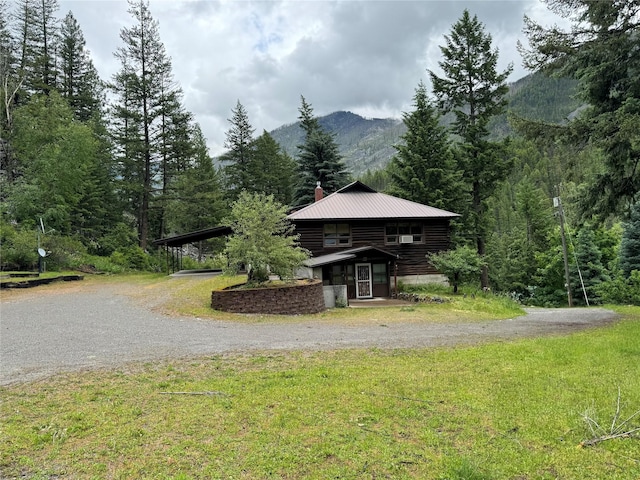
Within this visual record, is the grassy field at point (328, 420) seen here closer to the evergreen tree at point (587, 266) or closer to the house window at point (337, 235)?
the house window at point (337, 235)

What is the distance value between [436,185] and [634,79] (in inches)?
822

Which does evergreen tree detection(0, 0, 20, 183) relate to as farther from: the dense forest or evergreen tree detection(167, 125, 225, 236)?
evergreen tree detection(167, 125, 225, 236)

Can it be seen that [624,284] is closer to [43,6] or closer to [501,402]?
[501,402]

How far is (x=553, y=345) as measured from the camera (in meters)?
7.70

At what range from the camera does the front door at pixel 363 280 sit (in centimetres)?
2159

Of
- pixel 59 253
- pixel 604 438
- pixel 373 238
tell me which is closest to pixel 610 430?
pixel 604 438

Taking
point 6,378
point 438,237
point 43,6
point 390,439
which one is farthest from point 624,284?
point 43,6

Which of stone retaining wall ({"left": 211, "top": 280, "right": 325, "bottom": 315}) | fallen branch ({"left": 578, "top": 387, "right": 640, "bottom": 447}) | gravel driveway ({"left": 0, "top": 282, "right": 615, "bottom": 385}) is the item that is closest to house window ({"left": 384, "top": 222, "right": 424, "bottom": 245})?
stone retaining wall ({"left": 211, "top": 280, "right": 325, "bottom": 315})

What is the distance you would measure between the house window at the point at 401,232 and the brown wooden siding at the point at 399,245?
0.24 m

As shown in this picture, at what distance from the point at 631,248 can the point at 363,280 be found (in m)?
18.6

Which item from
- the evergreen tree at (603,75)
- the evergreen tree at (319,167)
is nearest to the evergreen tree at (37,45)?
the evergreen tree at (319,167)

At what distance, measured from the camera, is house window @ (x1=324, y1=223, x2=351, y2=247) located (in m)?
23.2

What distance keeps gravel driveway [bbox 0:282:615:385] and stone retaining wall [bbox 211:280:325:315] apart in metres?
1.88

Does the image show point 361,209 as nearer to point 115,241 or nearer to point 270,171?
point 115,241
